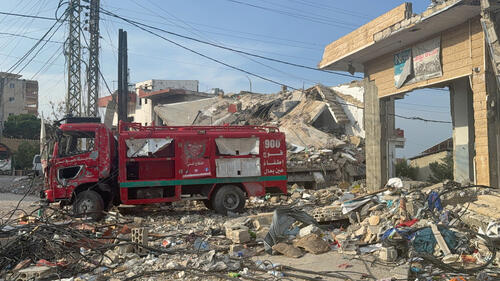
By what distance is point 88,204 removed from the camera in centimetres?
1003

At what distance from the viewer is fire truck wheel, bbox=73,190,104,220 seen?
390 inches

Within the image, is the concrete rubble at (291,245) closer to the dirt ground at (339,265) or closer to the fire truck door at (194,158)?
the dirt ground at (339,265)

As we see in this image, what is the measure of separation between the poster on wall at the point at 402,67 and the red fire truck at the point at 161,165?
13.6 feet

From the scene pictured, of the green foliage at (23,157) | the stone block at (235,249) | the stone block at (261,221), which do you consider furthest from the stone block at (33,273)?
the green foliage at (23,157)

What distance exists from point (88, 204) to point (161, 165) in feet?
7.05

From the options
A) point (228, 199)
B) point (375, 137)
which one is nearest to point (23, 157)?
point (228, 199)

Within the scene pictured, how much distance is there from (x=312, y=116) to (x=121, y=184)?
15041 millimetres

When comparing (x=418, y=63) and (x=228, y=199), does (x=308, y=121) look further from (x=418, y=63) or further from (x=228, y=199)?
(x=228, y=199)

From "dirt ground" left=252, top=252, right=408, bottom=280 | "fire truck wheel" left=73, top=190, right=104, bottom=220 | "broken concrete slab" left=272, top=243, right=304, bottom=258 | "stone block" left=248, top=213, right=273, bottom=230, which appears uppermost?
"fire truck wheel" left=73, top=190, right=104, bottom=220

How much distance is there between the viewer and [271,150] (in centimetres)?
Answer: 1148

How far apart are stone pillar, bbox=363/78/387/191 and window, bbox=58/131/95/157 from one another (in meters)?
8.92

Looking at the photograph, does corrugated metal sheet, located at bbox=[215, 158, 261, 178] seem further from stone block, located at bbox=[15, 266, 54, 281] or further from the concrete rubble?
stone block, located at bbox=[15, 266, 54, 281]

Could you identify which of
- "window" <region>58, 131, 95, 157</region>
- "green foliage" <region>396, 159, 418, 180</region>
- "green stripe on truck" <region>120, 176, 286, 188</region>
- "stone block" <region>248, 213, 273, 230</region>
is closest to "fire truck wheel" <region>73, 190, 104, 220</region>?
"green stripe on truck" <region>120, 176, 286, 188</region>

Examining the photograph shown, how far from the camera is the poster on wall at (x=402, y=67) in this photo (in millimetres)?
11875
